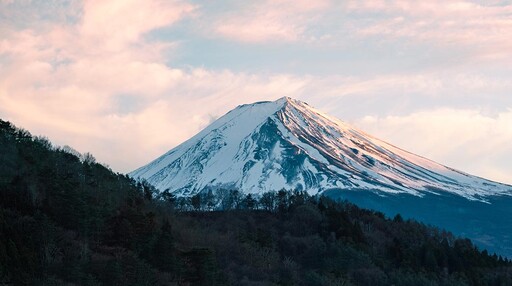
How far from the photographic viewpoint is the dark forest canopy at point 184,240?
4703 cm

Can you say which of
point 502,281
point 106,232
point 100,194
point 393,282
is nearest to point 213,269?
point 106,232

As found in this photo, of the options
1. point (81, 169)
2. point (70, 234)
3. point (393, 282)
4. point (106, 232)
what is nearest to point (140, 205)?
point (81, 169)

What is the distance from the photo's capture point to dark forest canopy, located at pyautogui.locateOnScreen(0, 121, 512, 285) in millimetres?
47031

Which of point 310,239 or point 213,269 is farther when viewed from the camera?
point 310,239


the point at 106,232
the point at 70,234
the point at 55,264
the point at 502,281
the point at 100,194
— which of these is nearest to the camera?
the point at 55,264

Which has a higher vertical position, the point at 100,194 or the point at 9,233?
the point at 100,194

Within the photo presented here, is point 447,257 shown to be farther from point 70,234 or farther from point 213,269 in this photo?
point 70,234

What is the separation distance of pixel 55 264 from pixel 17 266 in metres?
4.12

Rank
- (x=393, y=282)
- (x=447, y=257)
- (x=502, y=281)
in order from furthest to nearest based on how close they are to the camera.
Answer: (x=447, y=257), (x=502, y=281), (x=393, y=282)

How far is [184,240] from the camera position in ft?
218

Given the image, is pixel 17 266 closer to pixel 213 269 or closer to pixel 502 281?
pixel 213 269

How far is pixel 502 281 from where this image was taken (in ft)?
244

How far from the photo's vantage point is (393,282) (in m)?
67.8

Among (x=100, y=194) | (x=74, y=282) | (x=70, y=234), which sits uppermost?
(x=100, y=194)
